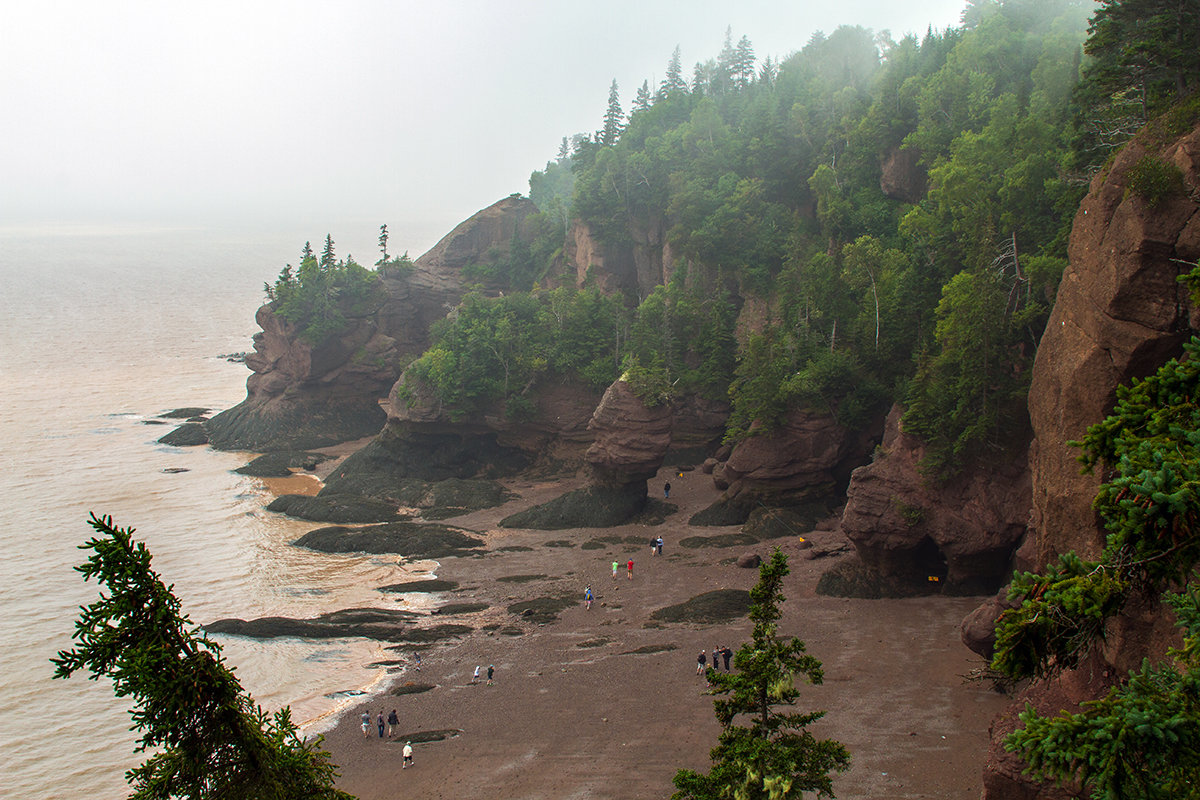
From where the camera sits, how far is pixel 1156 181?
20266 mm

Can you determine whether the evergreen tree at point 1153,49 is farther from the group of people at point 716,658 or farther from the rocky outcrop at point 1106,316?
the group of people at point 716,658

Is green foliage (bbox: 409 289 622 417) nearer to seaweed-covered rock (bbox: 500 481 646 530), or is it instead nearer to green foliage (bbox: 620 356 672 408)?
green foliage (bbox: 620 356 672 408)

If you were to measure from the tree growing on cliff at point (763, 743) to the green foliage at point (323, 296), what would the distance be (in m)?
72.7

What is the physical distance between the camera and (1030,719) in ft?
29.9

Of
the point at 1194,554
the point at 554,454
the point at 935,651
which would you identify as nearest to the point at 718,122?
the point at 554,454

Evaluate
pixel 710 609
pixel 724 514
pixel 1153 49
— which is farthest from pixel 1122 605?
pixel 724 514

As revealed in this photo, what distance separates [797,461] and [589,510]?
14.3 meters

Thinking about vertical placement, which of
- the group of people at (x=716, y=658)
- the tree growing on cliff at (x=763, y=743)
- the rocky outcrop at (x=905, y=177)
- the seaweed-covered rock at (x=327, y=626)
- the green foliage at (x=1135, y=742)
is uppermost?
the rocky outcrop at (x=905, y=177)

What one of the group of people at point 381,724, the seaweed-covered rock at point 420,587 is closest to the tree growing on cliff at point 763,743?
the group of people at point 381,724

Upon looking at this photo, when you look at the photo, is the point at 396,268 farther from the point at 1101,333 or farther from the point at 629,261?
the point at 1101,333

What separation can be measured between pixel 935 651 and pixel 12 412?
9897 cm

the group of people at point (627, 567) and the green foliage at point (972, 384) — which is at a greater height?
the green foliage at point (972, 384)

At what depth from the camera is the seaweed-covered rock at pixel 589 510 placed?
54031 millimetres

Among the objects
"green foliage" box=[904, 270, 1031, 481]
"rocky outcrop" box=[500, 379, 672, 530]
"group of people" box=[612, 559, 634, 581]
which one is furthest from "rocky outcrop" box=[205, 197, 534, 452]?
"green foliage" box=[904, 270, 1031, 481]
